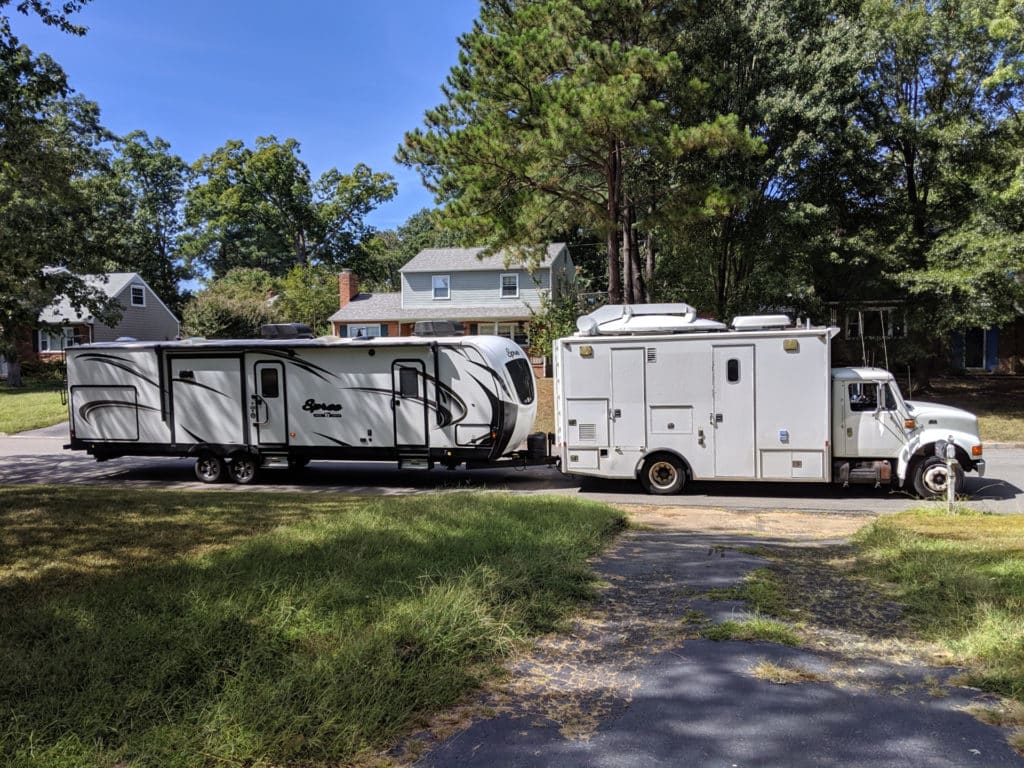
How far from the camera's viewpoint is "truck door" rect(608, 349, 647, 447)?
1240 cm

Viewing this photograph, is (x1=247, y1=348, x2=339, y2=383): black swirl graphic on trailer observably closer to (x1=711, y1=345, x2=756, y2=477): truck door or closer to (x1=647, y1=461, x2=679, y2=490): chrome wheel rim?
(x1=647, y1=461, x2=679, y2=490): chrome wheel rim

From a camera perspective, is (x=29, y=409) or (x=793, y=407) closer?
(x=793, y=407)

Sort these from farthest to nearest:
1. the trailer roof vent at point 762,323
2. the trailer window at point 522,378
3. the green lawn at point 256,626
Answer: the trailer window at point 522,378
the trailer roof vent at point 762,323
the green lawn at point 256,626

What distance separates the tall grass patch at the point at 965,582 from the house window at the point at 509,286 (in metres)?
30.0

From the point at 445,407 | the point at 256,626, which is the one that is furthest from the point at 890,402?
the point at 256,626

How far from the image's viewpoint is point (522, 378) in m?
14.4

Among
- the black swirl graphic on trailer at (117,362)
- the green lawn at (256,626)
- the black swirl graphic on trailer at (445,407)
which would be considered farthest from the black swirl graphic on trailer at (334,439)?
the green lawn at (256,626)

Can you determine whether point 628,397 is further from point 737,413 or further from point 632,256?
point 632,256

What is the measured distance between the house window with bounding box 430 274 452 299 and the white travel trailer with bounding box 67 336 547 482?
2382cm

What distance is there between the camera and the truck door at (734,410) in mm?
11859

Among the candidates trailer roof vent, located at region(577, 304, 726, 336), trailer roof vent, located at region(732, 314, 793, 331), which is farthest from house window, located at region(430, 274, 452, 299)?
trailer roof vent, located at region(732, 314, 793, 331)

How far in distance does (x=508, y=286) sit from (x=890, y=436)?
Result: 2716cm

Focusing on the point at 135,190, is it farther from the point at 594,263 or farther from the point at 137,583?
the point at 137,583

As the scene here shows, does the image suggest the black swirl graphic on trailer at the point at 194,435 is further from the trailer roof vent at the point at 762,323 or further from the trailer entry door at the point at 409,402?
the trailer roof vent at the point at 762,323
